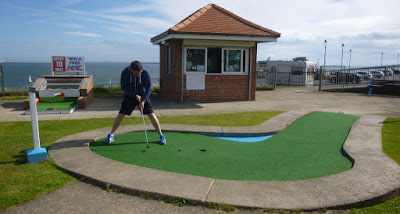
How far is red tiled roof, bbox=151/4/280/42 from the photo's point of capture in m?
12.8

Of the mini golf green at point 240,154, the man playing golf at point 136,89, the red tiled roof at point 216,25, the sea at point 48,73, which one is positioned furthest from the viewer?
the sea at point 48,73

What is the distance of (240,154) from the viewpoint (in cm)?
552

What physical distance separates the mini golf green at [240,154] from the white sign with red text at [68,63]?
10137 millimetres

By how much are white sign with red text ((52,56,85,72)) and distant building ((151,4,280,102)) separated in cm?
410

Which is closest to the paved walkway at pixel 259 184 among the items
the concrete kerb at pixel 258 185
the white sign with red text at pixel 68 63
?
the concrete kerb at pixel 258 185

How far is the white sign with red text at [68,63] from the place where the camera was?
15453 mm

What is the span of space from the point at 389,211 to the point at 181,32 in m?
10.1

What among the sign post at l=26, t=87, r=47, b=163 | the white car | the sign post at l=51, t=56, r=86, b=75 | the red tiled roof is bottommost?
the sign post at l=26, t=87, r=47, b=163

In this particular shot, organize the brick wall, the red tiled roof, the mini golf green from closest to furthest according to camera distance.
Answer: the mini golf green → the red tiled roof → the brick wall

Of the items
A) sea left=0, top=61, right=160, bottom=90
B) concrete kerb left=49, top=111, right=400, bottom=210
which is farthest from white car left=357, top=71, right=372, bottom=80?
concrete kerb left=49, top=111, right=400, bottom=210

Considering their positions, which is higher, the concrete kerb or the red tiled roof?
the red tiled roof

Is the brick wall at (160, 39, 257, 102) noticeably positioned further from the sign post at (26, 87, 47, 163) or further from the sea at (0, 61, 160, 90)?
the sign post at (26, 87, 47, 163)

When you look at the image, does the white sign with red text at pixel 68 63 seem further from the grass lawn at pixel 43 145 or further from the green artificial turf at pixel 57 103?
the grass lawn at pixel 43 145

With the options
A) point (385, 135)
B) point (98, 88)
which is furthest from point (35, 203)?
point (98, 88)
